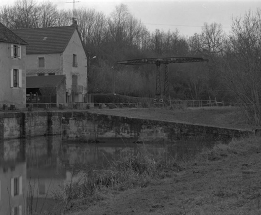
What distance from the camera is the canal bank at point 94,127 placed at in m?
30.2

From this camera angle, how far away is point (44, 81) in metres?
46.3

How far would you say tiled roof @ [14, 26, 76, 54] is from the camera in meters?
51.2

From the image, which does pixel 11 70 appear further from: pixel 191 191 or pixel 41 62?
pixel 191 191

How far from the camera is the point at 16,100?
41125 millimetres

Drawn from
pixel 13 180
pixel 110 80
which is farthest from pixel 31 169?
pixel 110 80

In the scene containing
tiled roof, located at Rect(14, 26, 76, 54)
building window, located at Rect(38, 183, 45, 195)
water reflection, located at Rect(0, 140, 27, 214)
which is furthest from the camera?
tiled roof, located at Rect(14, 26, 76, 54)

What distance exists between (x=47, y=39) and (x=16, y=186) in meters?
37.6

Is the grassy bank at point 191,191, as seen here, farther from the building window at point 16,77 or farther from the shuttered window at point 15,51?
the shuttered window at point 15,51

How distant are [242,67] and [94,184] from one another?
50.8ft

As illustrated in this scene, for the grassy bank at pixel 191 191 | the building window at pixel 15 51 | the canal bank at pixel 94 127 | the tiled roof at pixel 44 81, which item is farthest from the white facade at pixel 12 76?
the grassy bank at pixel 191 191

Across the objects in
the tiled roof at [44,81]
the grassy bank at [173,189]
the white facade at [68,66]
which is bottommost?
the grassy bank at [173,189]

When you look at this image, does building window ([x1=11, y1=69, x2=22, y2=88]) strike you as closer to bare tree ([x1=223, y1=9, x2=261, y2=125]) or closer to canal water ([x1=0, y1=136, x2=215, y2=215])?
canal water ([x1=0, y1=136, x2=215, y2=215])

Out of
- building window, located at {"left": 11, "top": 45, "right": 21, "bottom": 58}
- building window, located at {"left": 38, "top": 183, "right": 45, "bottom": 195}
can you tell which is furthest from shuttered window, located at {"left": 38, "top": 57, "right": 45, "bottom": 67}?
building window, located at {"left": 38, "top": 183, "right": 45, "bottom": 195}

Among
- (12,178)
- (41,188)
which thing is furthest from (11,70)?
(41,188)
